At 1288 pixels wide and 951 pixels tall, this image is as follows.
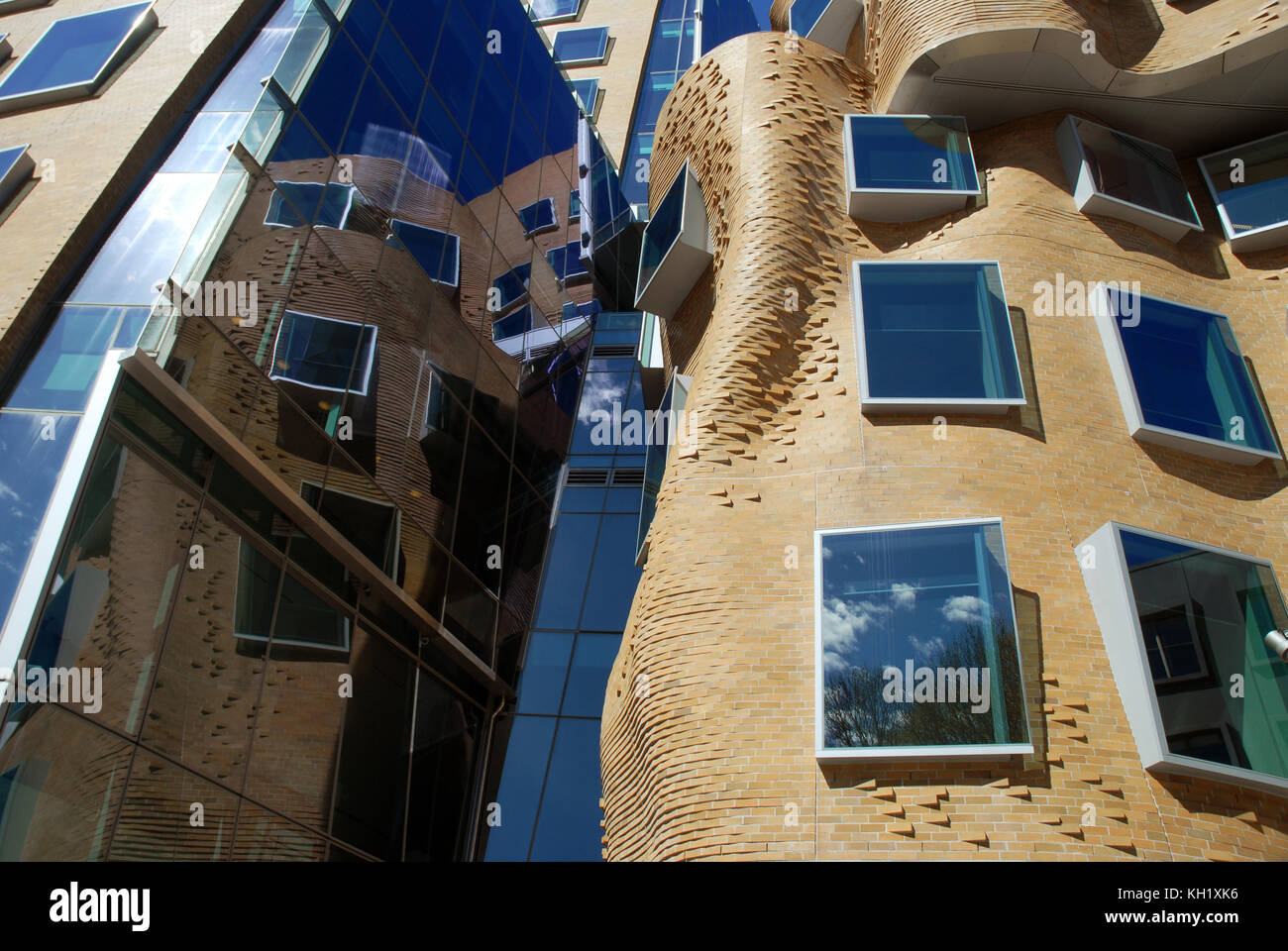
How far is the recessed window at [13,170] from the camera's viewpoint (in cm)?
1361

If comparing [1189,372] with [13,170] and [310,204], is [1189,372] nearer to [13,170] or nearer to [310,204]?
[310,204]

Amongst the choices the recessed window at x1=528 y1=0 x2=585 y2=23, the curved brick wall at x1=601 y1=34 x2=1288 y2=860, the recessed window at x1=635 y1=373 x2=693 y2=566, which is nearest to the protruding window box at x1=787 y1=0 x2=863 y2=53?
the curved brick wall at x1=601 y1=34 x2=1288 y2=860

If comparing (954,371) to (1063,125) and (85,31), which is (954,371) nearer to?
(1063,125)

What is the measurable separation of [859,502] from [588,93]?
88.7 ft

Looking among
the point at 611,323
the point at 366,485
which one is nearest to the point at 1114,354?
the point at 366,485

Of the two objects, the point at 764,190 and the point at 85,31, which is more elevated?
the point at 85,31

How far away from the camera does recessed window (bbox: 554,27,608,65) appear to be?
36031 millimetres

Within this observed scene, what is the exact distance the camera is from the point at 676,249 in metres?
16.2

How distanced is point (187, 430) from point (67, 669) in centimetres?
334

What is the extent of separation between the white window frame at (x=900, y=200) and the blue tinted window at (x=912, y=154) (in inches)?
2.5

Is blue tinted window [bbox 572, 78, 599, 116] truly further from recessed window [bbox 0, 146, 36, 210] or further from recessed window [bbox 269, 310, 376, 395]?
recessed window [bbox 0, 146, 36, 210]

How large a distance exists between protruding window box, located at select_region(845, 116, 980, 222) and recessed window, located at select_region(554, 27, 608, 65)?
23379 mm

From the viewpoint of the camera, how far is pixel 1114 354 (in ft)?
41.0

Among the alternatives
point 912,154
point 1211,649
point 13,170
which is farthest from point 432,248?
point 1211,649
